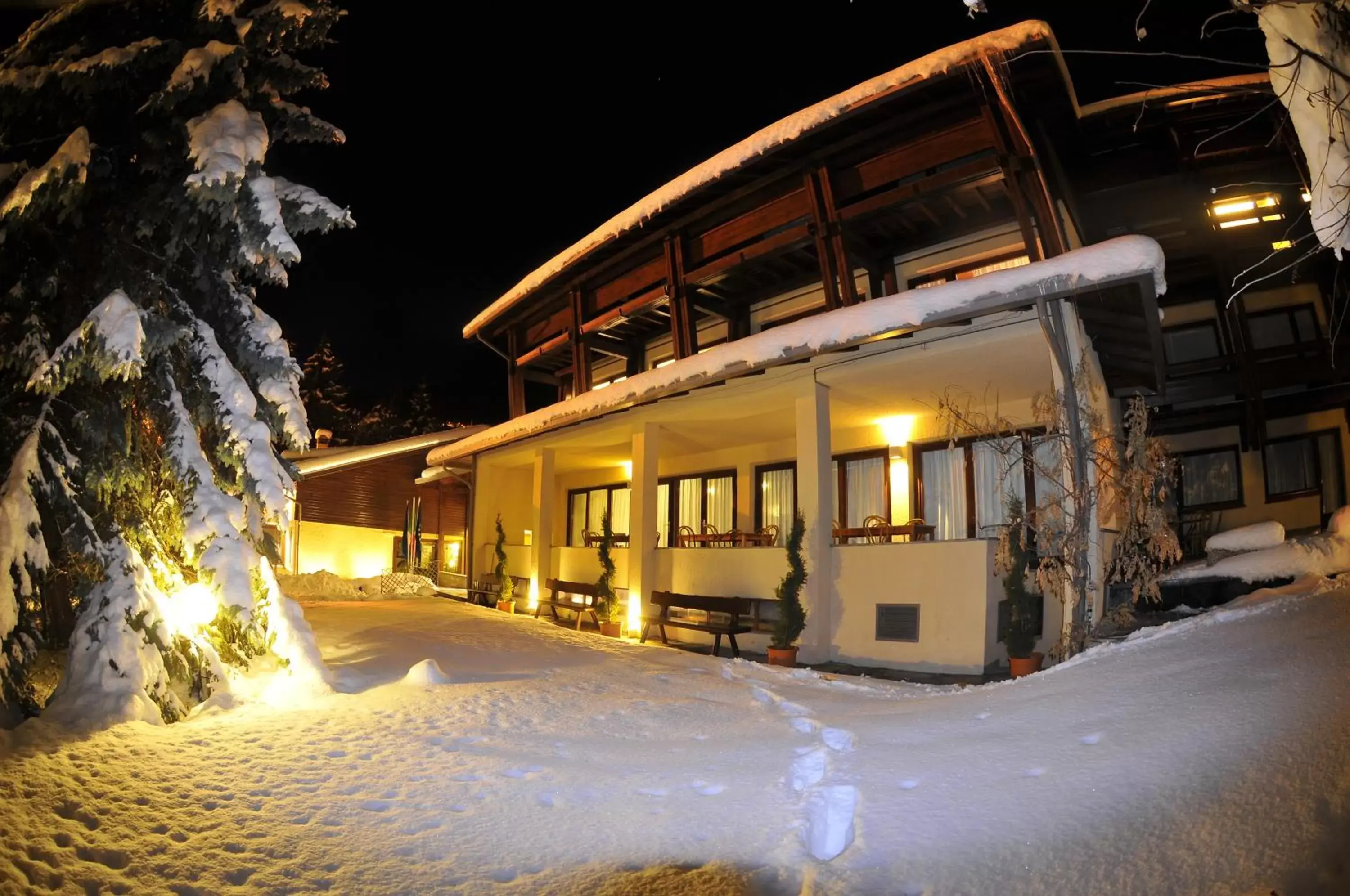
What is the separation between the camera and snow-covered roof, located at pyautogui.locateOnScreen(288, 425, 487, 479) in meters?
21.6

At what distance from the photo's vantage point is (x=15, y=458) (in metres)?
5.46

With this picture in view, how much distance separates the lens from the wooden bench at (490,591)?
59.3 feet

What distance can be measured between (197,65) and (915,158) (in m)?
8.78

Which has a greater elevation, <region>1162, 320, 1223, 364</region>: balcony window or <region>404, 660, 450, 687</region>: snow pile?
<region>1162, 320, 1223, 364</region>: balcony window

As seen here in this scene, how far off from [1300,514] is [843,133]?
1174 centimetres

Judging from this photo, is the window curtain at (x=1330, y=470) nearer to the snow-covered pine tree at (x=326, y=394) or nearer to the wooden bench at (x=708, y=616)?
the wooden bench at (x=708, y=616)

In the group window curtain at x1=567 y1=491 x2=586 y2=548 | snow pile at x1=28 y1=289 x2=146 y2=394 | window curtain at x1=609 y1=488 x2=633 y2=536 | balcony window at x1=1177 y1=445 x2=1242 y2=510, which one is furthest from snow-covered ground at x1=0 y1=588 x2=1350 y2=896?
window curtain at x1=567 y1=491 x2=586 y2=548

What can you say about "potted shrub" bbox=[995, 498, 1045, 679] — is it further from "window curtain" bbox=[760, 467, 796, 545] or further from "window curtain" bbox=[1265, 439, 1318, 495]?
"window curtain" bbox=[1265, 439, 1318, 495]

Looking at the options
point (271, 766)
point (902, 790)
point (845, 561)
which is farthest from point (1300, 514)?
point (271, 766)

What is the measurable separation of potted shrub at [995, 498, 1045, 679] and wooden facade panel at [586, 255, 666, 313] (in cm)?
820

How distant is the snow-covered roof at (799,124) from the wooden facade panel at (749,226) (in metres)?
1.03

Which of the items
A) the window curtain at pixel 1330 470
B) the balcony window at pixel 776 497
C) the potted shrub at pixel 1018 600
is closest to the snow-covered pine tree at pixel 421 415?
the balcony window at pixel 776 497

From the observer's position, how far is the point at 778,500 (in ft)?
49.8

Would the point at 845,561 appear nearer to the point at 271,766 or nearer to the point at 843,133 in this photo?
the point at 843,133
